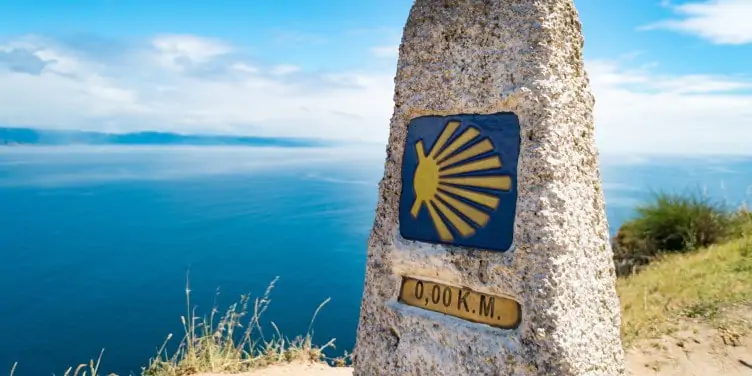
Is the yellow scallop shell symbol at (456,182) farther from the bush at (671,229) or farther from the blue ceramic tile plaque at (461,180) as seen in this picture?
the bush at (671,229)

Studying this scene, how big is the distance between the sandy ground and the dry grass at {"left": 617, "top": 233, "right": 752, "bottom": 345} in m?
0.18

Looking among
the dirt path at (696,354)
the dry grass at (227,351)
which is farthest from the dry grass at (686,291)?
the dry grass at (227,351)

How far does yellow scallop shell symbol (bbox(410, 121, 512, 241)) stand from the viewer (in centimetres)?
256

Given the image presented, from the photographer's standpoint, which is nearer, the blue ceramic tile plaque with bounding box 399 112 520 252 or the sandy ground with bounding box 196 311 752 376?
the blue ceramic tile plaque with bounding box 399 112 520 252

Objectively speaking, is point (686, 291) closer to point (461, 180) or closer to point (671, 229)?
point (671, 229)

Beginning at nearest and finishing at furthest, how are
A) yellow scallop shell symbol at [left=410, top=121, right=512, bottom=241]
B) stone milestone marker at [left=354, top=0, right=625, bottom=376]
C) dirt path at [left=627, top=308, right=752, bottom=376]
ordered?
stone milestone marker at [left=354, top=0, right=625, bottom=376]
yellow scallop shell symbol at [left=410, top=121, right=512, bottom=241]
dirt path at [left=627, top=308, right=752, bottom=376]

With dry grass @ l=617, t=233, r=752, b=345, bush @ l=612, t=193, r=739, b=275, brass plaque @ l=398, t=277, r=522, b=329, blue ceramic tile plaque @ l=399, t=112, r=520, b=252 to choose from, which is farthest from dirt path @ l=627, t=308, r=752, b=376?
bush @ l=612, t=193, r=739, b=275

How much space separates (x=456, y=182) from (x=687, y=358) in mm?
3227

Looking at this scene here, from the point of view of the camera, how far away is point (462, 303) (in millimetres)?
2607

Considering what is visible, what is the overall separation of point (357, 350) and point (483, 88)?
143cm

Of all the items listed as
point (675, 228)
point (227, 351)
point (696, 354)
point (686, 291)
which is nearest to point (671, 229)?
point (675, 228)

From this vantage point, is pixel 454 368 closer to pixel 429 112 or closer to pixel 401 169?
pixel 401 169

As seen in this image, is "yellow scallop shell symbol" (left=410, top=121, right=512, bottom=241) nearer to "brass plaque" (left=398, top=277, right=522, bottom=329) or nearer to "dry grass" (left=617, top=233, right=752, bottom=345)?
"brass plaque" (left=398, top=277, right=522, bottom=329)

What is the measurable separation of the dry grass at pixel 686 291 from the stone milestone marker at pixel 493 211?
312 cm
